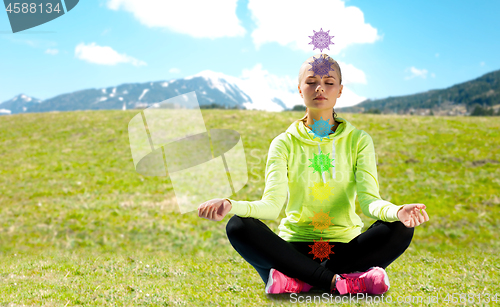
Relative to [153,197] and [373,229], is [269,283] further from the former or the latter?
[153,197]

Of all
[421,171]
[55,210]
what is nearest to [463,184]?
[421,171]

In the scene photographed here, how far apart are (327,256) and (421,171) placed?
663 inches

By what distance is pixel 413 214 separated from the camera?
9.57ft

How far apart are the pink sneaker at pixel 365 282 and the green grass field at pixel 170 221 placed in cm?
34

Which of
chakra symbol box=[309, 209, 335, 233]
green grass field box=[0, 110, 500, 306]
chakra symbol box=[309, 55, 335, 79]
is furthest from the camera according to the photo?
green grass field box=[0, 110, 500, 306]

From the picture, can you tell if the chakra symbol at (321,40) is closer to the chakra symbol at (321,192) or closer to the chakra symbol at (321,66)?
the chakra symbol at (321,66)

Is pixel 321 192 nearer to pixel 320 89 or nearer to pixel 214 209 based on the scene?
pixel 320 89

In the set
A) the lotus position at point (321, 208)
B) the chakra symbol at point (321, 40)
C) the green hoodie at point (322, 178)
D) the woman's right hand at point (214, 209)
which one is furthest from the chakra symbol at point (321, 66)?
the woman's right hand at point (214, 209)

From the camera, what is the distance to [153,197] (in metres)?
15.6

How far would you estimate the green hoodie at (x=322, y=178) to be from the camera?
3.45 m

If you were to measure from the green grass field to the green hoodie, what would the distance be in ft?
1.74

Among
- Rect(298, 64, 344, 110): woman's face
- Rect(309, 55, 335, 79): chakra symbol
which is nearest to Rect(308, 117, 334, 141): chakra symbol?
Rect(298, 64, 344, 110): woman's face

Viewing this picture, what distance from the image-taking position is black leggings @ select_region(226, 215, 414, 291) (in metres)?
3.61

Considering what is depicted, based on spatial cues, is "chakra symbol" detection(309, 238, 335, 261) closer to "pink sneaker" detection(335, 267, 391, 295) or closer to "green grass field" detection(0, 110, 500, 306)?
"pink sneaker" detection(335, 267, 391, 295)
